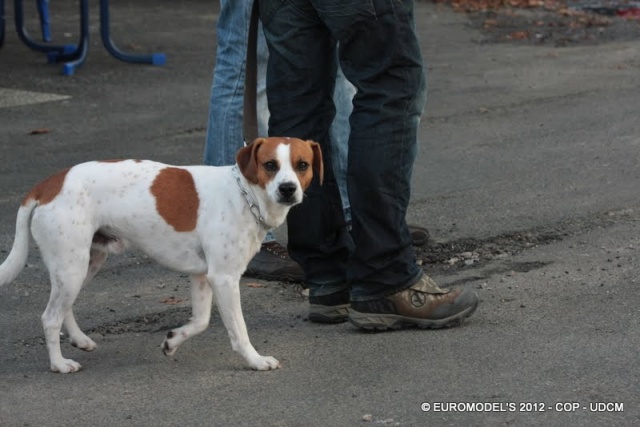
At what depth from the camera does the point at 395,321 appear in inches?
182

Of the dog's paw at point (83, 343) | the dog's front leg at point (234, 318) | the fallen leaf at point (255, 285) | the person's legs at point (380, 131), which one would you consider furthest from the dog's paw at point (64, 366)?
the fallen leaf at point (255, 285)

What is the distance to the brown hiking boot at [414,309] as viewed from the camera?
15.1ft

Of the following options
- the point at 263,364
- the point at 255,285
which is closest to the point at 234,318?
the point at 263,364

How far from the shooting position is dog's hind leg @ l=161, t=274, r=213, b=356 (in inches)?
171

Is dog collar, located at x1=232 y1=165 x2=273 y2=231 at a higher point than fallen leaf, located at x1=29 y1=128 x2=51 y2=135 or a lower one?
higher

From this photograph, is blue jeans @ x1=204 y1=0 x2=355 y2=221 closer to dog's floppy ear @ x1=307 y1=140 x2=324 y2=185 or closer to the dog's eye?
dog's floppy ear @ x1=307 y1=140 x2=324 y2=185

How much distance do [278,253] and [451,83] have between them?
15.3 feet

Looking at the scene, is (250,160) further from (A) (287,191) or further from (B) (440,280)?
(B) (440,280)

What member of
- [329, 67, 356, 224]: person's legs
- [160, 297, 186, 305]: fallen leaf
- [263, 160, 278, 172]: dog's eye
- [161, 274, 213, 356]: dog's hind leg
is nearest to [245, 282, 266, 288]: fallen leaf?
[160, 297, 186, 305]: fallen leaf

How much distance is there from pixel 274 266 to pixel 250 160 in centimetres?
128

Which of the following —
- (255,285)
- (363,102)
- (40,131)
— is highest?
(363,102)

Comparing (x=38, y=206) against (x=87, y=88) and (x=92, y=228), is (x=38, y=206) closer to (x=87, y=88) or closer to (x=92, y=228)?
(x=92, y=228)

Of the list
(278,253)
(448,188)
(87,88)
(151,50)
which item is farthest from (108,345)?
(151,50)

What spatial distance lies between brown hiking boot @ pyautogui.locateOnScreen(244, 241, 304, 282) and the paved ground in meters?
0.06
